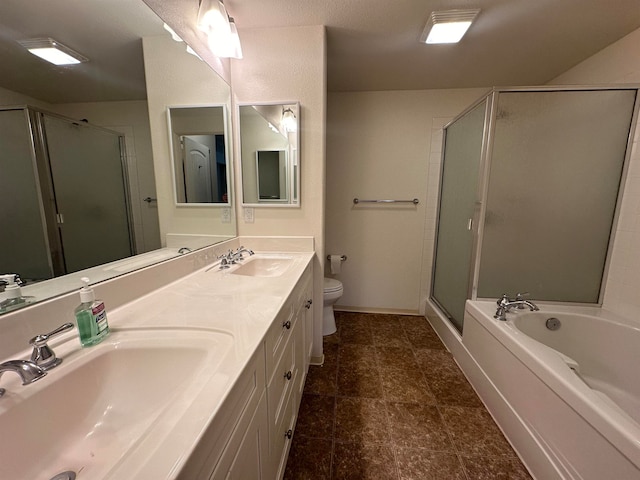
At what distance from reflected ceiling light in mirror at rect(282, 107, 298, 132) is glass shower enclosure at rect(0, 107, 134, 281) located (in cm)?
96

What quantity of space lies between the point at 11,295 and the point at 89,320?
16 cm

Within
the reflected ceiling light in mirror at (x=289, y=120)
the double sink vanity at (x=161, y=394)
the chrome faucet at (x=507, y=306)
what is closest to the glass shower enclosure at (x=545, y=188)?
the chrome faucet at (x=507, y=306)

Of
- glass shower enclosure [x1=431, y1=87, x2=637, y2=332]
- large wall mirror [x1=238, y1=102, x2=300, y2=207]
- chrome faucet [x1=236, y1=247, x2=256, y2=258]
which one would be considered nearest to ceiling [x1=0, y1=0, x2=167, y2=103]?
large wall mirror [x1=238, y1=102, x2=300, y2=207]

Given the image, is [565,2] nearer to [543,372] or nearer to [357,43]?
[357,43]

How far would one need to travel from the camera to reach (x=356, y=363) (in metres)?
1.79

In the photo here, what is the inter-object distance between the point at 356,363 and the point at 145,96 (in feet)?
6.27

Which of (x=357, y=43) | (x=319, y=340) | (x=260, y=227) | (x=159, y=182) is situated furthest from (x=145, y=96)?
(x=319, y=340)

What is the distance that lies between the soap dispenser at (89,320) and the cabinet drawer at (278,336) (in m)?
0.42

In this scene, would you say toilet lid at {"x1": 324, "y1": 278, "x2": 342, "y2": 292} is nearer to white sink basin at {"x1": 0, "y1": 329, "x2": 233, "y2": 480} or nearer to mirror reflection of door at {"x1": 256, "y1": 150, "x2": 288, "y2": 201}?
mirror reflection of door at {"x1": 256, "y1": 150, "x2": 288, "y2": 201}

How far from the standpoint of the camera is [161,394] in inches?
22.0

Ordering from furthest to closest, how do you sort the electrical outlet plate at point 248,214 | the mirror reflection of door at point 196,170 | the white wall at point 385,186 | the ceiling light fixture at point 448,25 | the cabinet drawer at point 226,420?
the white wall at point 385,186, the electrical outlet plate at point 248,214, the ceiling light fixture at point 448,25, the mirror reflection of door at point 196,170, the cabinet drawer at point 226,420

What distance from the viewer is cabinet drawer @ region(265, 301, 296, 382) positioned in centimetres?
74

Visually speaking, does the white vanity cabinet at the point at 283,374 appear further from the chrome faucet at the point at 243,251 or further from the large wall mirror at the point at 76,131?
the large wall mirror at the point at 76,131

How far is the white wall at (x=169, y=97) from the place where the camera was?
3.27 feet
